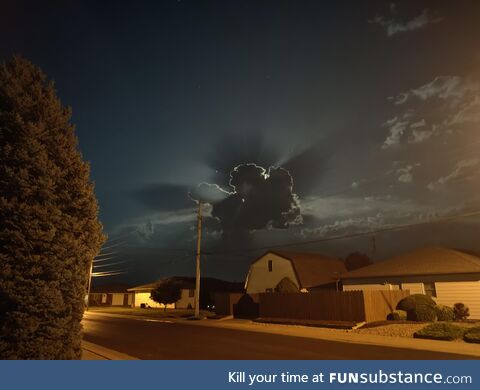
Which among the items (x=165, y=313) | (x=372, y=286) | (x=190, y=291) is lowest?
(x=165, y=313)

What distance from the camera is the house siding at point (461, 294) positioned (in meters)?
25.6

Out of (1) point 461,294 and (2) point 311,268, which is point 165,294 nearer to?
(2) point 311,268

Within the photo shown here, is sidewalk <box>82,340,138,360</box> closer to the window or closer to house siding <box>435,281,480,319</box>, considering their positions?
house siding <box>435,281,480,319</box>

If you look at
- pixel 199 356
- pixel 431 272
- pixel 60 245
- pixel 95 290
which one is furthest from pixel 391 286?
pixel 95 290

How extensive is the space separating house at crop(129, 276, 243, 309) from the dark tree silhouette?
19383mm

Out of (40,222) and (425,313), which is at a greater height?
(40,222)

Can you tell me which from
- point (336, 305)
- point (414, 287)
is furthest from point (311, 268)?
point (336, 305)

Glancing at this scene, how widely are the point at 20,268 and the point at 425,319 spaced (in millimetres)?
23691

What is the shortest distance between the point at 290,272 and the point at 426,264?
1555 cm

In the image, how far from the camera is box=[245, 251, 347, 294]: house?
41.5 meters

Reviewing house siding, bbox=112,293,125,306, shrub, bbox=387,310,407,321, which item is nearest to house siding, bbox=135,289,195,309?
house siding, bbox=112,293,125,306

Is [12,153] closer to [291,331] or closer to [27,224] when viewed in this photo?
[27,224]

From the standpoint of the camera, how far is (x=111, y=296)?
265ft

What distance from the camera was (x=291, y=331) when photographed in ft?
73.4
